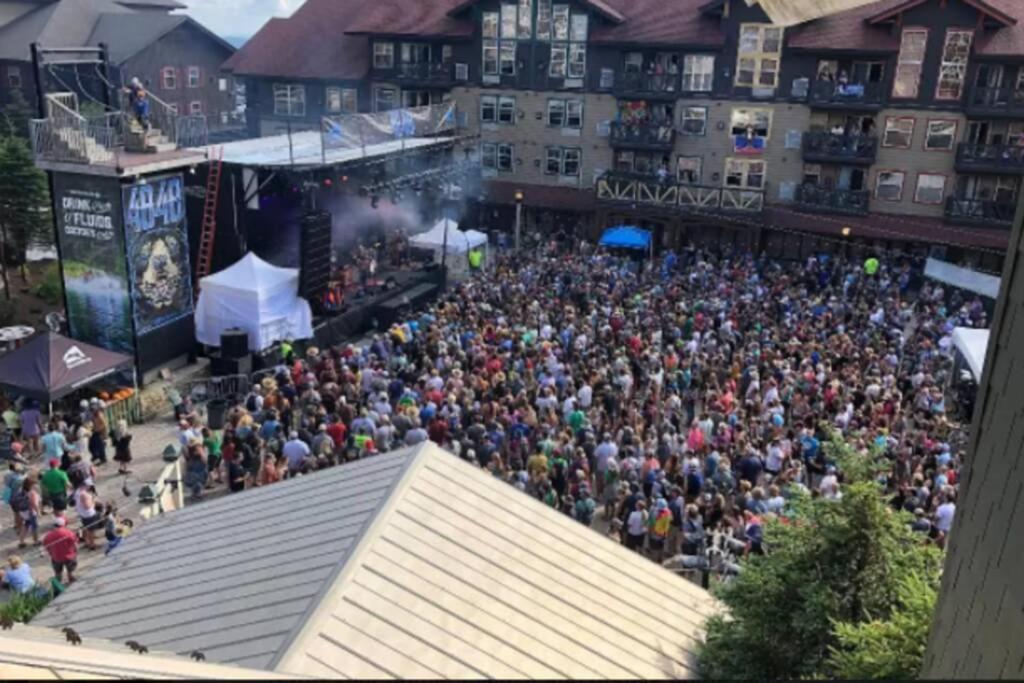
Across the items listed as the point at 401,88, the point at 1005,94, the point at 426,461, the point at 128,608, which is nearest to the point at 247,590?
the point at 128,608

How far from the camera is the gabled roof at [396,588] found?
21.0 feet

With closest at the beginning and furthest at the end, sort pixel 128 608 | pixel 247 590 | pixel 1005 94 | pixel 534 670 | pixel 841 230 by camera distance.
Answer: pixel 534 670, pixel 247 590, pixel 128 608, pixel 1005 94, pixel 841 230

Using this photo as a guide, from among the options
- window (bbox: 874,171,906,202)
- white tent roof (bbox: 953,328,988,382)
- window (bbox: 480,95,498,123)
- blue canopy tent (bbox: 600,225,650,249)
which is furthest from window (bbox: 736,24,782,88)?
white tent roof (bbox: 953,328,988,382)

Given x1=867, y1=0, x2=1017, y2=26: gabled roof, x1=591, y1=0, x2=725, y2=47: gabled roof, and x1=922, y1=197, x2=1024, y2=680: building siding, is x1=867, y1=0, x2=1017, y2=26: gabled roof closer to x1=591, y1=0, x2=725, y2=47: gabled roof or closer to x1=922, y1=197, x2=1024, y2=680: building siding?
x1=591, y1=0, x2=725, y2=47: gabled roof

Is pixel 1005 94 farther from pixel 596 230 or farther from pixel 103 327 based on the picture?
pixel 103 327

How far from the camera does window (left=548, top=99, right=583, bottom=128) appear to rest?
37.5 meters

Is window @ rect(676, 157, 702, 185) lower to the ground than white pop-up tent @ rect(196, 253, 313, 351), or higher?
higher

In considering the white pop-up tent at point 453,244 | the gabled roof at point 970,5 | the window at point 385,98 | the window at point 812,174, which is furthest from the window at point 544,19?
the gabled roof at point 970,5

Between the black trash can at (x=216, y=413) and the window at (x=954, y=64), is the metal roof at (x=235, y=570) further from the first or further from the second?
the window at (x=954, y=64)

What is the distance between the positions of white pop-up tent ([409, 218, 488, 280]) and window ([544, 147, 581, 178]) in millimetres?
8609

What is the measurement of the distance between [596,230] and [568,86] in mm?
6178

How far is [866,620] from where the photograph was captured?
287 inches

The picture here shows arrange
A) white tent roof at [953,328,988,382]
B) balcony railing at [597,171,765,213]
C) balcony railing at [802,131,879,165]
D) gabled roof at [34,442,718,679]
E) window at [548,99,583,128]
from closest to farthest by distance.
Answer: gabled roof at [34,442,718,679]
white tent roof at [953,328,988,382]
balcony railing at [802,131,879,165]
balcony railing at [597,171,765,213]
window at [548,99,583,128]

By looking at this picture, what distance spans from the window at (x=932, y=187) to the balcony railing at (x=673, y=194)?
18.7ft
